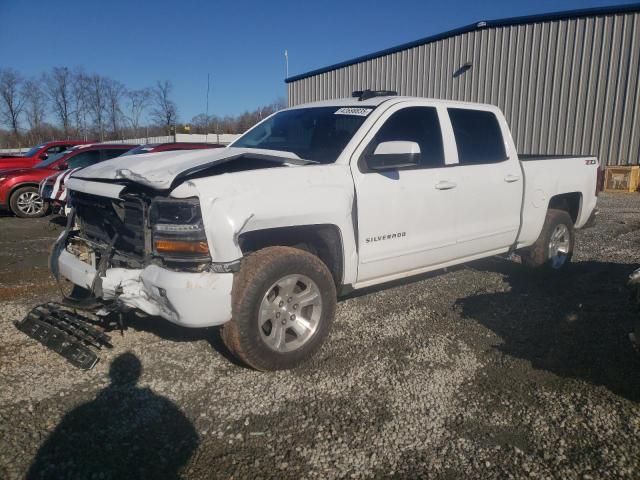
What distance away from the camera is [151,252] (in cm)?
302

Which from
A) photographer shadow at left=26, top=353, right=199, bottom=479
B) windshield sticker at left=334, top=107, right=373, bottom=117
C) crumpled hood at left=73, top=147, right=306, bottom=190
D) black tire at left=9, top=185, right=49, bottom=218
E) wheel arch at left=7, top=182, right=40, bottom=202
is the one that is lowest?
photographer shadow at left=26, top=353, right=199, bottom=479

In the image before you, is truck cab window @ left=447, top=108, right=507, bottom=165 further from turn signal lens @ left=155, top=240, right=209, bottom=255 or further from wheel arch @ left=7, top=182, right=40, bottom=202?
wheel arch @ left=7, top=182, right=40, bottom=202

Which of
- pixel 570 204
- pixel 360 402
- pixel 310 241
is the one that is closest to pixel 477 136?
pixel 570 204

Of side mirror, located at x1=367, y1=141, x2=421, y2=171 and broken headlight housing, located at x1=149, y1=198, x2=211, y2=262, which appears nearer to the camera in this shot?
broken headlight housing, located at x1=149, y1=198, x2=211, y2=262

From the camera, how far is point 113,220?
331 centimetres

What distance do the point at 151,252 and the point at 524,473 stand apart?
7.82 ft

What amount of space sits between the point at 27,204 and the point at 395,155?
31.9ft

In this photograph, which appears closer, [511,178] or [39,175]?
[511,178]

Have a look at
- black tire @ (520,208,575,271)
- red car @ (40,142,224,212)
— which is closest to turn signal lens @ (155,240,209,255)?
black tire @ (520,208,575,271)

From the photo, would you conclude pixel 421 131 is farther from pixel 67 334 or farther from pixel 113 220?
pixel 67 334

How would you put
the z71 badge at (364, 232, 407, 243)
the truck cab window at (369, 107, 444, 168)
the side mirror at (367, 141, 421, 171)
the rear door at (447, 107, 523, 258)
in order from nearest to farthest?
the side mirror at (367, 141, 421, 171) < the z71 badge at (364, 232, 407, 243) < the truck cab window at (369, 107, 444, 168) < the rear door at (447, 107, 523, 258)

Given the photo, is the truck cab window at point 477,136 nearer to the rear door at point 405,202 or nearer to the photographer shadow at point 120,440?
the rear door at point 405,202

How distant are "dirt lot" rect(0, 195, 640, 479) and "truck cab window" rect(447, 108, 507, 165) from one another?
1.43 metres

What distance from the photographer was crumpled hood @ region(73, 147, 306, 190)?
293 cm
